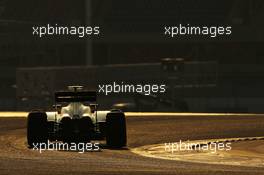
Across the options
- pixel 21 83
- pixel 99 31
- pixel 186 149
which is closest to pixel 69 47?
pixel 99 31

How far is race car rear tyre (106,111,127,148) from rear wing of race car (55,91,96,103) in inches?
28.2

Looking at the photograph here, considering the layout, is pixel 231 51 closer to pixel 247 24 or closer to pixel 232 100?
pixel 247 24

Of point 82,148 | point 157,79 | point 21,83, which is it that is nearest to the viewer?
point 82,148

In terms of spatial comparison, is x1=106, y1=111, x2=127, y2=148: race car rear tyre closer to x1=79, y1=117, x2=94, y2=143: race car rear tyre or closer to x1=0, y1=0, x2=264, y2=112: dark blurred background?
x1=79, y1=117, x2=94, y2=143: race car rear tyre

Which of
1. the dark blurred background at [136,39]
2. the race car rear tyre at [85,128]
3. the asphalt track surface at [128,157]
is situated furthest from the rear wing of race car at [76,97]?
the dark blurred background at [136,39]

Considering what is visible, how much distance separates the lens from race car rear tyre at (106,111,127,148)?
27641 mm

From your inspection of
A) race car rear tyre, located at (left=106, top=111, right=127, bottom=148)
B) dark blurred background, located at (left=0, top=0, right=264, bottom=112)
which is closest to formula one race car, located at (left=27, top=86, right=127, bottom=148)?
race car rear tyre, located at (left=106, top=111, right=127, bottom=148)

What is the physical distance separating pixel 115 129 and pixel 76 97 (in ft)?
4.76

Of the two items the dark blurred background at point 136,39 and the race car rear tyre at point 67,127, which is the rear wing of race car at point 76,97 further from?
the dark blurred background at point 136,39

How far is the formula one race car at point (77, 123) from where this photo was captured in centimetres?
2755

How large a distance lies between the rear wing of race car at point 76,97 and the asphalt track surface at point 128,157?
164cm

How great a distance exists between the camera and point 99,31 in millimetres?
91562

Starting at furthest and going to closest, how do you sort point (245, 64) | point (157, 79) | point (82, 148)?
point (245, 64) < point (157, 79) < point (82, 148)

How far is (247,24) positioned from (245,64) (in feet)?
14.3
